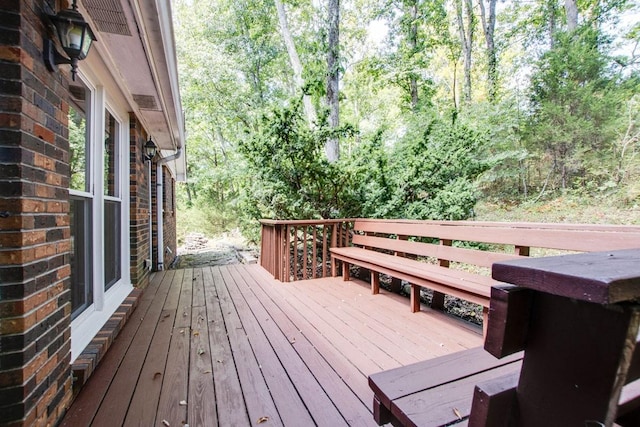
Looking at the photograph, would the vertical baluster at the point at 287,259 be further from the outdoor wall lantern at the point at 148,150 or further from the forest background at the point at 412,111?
the outdoor wall lantern at the point at 148,150

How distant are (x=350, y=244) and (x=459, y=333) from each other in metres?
2.45

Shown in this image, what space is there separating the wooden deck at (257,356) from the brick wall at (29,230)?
0.39 m

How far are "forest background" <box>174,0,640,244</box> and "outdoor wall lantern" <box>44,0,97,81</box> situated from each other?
311 centimetres

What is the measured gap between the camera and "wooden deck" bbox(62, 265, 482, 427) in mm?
1608

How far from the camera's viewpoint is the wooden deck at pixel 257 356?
5.28 ft

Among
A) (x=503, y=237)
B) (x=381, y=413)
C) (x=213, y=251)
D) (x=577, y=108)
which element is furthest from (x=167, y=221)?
(x=577, y=108)

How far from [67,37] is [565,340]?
7.40ft

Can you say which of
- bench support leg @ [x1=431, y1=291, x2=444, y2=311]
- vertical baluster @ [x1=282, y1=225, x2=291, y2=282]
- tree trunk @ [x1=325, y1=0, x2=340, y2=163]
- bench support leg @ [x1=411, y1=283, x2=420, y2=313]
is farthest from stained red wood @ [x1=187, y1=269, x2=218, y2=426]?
tree trunk @ [x1=325, y1=0, x2=340, y2=163]

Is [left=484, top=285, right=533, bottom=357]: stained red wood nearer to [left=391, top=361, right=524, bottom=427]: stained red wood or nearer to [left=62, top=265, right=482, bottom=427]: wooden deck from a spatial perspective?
[left=391, top=361, right=524, bottom=427]: stained red wood

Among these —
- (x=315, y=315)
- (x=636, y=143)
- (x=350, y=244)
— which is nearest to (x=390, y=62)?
(x=636, y=143)

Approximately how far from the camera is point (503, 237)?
2479mm

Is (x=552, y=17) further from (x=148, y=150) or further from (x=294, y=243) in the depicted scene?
(x=148, y=150)

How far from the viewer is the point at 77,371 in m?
1.77

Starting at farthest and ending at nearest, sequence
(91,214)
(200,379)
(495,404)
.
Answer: (91,214) → (200,379) → (495,404)
